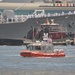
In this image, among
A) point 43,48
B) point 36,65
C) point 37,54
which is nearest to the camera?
point 36,65

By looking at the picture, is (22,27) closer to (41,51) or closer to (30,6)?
(30,6)

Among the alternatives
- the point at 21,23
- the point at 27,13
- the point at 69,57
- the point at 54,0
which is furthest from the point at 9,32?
the point at 69,57

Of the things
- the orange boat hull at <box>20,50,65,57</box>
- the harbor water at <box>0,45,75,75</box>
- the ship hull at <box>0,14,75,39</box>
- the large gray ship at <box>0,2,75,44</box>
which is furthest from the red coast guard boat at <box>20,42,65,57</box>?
the ship hull at <box>0,14,75,39</box>

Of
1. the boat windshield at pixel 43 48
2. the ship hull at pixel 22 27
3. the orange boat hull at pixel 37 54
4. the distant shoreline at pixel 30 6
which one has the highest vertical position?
the boat windshield at pixel 43 48

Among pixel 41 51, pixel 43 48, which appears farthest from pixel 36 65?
pixel 43 48

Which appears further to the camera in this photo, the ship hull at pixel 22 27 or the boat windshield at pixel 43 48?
the ship hull at pixel 22 27

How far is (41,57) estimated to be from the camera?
80.7 m

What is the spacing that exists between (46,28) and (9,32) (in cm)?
626

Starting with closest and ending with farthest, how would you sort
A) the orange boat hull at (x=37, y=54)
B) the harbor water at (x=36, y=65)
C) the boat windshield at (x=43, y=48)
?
1. the harbor water at (x=36, y=65)
2. the orange boat hull at (x=37, y=54)
3. the boat windshield at (x=43, y=48)

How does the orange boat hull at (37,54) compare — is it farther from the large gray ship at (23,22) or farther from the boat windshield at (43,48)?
the large gray ship at (23,22)

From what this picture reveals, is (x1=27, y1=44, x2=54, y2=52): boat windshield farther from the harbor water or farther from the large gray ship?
the large gray ship

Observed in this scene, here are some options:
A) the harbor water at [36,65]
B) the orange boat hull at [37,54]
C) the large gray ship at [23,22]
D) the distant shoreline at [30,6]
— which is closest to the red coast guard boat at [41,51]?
the orange boat hull at [37,54]

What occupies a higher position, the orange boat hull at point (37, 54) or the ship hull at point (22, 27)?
the orange boat hull at point (37, 54)

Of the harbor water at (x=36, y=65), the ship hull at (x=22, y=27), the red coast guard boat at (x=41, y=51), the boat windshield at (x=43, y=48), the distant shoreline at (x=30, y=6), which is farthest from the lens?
the distant shoreline at (x=30, y=6)
